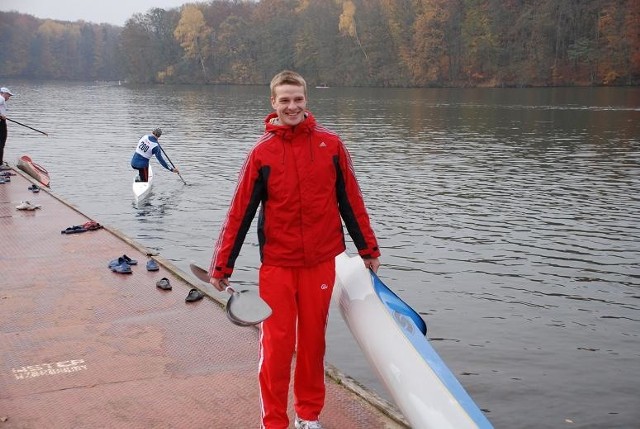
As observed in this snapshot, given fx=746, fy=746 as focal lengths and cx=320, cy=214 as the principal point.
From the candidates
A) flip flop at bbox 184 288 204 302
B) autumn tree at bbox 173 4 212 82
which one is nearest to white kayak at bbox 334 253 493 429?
flip flop at bbox 184 288 204 302

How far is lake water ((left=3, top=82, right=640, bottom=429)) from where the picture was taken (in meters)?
8.68

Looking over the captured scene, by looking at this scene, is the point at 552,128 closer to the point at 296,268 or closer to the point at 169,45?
the point at 296,268

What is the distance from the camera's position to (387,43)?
3819 inches

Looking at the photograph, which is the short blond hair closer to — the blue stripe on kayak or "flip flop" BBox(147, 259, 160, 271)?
the blue stripe on kayak

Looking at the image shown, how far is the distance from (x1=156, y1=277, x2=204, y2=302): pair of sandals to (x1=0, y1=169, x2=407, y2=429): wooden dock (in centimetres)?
9

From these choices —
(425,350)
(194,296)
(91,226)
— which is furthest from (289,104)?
(91,226)

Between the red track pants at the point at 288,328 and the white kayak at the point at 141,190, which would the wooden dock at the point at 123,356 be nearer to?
the red track pants at the point at 288,328

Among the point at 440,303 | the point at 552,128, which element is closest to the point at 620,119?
the point at 552,128

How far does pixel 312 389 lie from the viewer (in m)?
4.73

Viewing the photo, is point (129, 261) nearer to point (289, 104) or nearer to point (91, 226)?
point (91, 226)

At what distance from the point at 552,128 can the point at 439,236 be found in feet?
78.0

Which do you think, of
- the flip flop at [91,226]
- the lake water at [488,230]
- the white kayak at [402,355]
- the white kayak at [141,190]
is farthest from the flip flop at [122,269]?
the white kayak at [141,190]

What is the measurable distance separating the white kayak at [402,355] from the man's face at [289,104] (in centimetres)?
126

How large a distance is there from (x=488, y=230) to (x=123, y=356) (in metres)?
10.6
